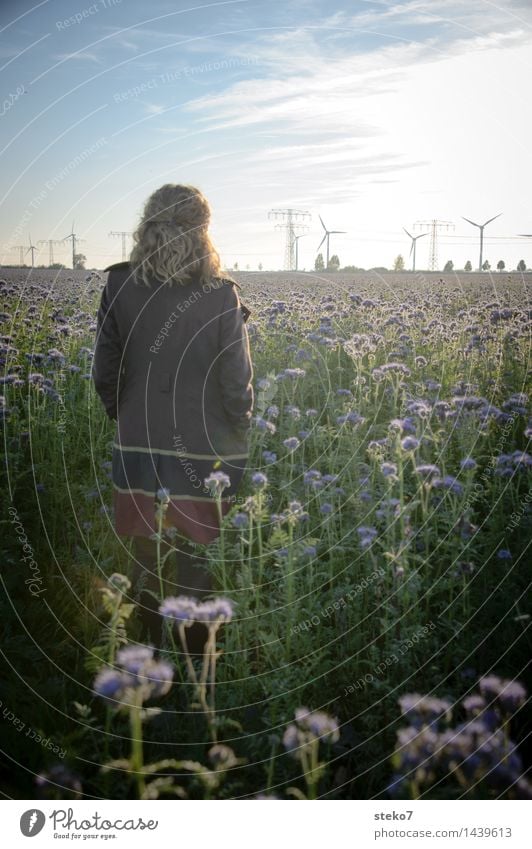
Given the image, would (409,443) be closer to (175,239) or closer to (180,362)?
(180,362)

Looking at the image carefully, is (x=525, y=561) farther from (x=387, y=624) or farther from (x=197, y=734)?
(x=197, y=734)

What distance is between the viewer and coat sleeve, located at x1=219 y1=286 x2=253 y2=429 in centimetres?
296

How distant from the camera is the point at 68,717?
7.91 feet

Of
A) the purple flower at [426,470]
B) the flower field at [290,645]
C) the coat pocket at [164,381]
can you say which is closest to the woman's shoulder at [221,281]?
the coat pocket at [164,381]

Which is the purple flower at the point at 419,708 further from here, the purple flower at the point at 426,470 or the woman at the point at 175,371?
the woman at the point at 175,371

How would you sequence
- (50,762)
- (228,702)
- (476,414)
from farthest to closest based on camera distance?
(476,414), (228,702), (50,762)

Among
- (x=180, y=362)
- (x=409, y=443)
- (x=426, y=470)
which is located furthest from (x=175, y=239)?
(x=426, y=470)

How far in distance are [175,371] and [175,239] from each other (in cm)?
62

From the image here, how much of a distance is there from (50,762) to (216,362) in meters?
1.84

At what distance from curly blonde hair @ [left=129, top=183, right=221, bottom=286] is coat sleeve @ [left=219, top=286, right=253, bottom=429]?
0.59ft

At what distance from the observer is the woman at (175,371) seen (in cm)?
289

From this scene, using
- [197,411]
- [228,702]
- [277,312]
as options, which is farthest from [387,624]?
[277,312]

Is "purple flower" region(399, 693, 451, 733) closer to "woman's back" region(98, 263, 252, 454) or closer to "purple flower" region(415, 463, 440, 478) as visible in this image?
"purple flower" region(415, 463, 440, 478)

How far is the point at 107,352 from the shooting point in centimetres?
310
